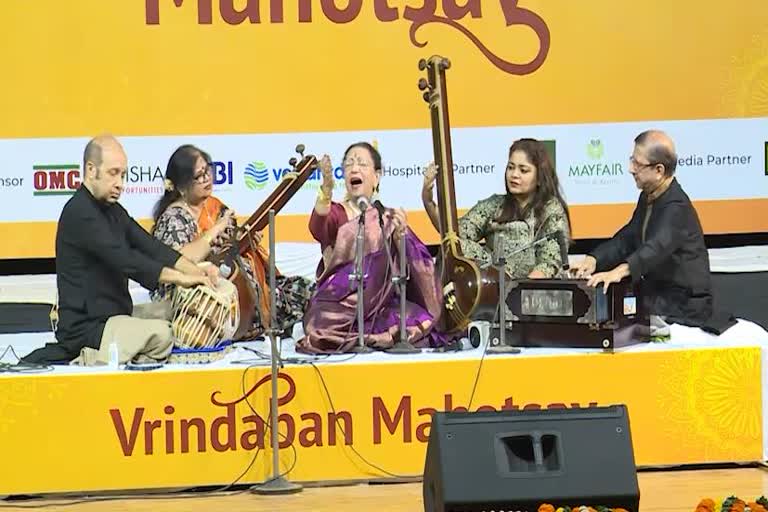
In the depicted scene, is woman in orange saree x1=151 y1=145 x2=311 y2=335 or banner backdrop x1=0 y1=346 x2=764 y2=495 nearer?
banner backdrop x1=0 y1=346 x2=764 y2=495

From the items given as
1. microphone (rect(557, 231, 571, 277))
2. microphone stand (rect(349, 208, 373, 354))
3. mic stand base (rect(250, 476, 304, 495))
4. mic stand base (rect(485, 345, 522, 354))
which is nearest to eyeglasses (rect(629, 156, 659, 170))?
microphone (rect(557, 231, 571, 277))

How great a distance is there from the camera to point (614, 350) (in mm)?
6254

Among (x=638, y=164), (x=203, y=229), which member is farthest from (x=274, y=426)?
(x=638, y=164)

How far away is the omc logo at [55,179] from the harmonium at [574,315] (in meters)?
2.20

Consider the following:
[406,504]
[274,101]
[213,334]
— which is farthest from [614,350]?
[274,101]

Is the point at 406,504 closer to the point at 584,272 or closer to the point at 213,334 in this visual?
the point at 213,334

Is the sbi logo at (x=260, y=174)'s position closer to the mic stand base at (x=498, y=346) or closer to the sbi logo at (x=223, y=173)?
the sbi logo at (x=223, y=173)

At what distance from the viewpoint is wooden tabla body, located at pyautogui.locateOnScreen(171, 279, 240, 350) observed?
620 centimetres

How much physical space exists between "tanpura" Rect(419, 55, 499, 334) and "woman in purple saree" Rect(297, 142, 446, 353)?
68 mm

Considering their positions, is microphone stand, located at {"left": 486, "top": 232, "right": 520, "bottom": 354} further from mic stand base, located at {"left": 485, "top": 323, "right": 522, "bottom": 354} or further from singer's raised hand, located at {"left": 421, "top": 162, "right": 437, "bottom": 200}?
singer's raised hand, located at {"left": 421, "top": 162, "right": 437, "bottom": 200}

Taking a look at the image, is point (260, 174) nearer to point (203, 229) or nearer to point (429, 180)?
point (203, 229)

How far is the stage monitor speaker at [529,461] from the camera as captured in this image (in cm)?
447

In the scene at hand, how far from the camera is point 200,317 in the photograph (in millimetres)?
6234

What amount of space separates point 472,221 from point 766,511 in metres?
3.42
